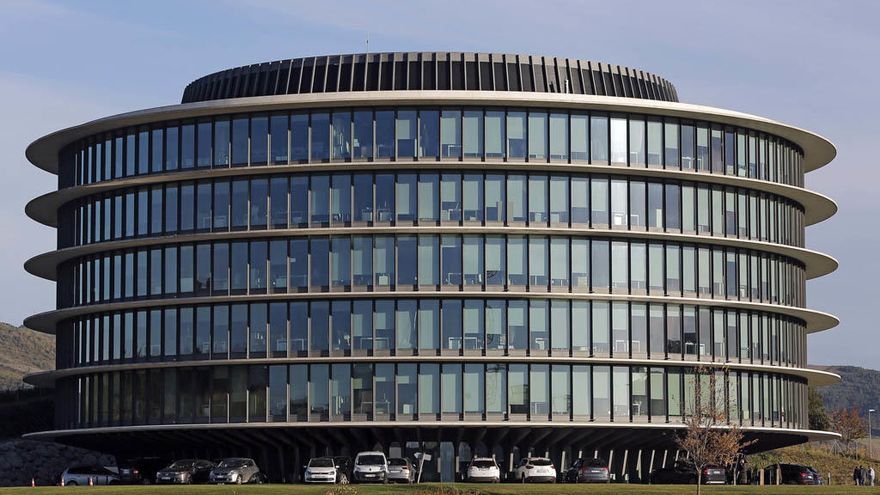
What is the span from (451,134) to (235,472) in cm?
2242

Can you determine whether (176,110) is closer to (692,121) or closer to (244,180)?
(244,180)

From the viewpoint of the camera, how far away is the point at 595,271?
9444cm

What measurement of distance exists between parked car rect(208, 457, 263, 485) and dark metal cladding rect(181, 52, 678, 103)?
71.6 ft

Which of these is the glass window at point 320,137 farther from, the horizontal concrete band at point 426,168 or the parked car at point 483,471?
the parked car at point 483,471

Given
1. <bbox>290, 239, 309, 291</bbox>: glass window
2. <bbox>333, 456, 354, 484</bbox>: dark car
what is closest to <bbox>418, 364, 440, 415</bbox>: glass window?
<bbox>333, 456, 354, 484</bbox>: dark car

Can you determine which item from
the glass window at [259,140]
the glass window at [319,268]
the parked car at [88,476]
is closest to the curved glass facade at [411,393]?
the glass window at [319,268]

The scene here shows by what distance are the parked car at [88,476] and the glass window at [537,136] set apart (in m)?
28.3

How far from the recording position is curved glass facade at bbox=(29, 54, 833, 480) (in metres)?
92.9

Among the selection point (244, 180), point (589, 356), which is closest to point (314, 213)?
point (244, 180)

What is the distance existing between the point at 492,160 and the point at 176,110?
704 inches

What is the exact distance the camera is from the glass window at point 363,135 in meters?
93.9

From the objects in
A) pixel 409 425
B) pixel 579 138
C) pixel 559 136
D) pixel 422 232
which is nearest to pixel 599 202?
pixel 579 138

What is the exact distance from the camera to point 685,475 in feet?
293

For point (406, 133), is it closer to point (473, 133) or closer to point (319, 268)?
point (473, 133)
